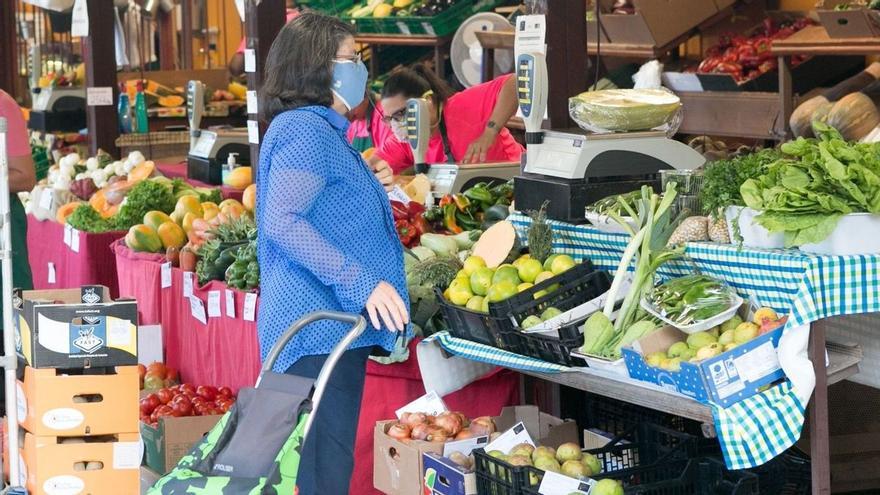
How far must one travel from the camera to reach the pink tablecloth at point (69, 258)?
698 centimetres

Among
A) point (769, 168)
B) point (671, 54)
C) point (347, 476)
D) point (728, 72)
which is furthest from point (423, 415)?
point (671, 54)

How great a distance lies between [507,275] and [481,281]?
0.33 feet

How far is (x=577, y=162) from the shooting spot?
4.20m

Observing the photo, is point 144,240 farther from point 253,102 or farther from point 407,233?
point 407,233

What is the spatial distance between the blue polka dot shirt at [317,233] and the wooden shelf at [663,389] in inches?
22.2

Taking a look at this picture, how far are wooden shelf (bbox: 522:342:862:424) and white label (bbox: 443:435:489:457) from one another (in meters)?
0.42

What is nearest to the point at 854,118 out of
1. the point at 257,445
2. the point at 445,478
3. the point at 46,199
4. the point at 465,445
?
the point at 465,445

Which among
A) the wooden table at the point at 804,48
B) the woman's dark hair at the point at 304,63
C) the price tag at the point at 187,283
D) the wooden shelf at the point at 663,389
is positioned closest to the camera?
the wooden shelf at the point at 663,389

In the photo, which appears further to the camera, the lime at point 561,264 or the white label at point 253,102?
the white label at point 253,102

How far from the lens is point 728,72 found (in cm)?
681

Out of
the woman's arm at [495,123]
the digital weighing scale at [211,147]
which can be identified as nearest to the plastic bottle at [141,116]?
the digital weighing scale at [211,147]

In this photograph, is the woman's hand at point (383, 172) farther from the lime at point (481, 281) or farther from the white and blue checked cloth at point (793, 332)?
the white and blue checked cloth at point (793, 332)

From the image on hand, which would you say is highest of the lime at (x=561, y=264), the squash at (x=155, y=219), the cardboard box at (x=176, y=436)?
the lime at (x=561, y=264)

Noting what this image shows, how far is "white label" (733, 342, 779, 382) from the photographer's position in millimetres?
3243
